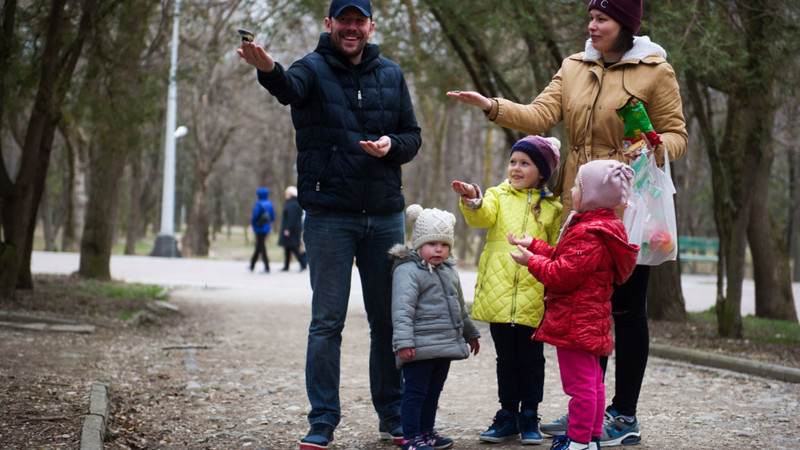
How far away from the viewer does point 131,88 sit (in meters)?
12.5

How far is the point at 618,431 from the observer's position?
488cm

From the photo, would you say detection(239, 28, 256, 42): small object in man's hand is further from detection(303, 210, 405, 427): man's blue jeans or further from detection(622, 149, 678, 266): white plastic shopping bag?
detection(622, 149, 678, 266): white plastic shopping bag

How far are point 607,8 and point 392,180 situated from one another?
4.83 feet

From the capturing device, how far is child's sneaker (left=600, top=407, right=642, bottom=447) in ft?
15.9

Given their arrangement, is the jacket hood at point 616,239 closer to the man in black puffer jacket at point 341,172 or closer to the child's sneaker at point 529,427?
the child's sneaker at point 529,427

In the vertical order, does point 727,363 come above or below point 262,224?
below

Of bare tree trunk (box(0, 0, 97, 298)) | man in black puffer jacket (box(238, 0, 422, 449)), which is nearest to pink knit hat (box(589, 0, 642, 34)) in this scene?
man in black puffer jacket (box(238, 0, 422, 449))

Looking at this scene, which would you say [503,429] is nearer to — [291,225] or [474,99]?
[474,99]

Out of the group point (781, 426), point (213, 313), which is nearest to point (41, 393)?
point (781, 426)

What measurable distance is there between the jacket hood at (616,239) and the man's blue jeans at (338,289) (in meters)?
1.22

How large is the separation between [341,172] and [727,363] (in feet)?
16.7

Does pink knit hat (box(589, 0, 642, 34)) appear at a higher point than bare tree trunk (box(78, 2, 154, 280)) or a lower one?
lower

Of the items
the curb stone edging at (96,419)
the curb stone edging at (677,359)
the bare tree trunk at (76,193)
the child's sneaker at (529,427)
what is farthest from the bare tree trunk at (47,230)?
the child's sneaker at (529,427)

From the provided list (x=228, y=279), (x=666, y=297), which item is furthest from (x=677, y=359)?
(x=228, y=279)
